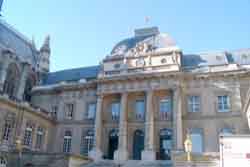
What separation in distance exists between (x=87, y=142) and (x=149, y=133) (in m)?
7.91

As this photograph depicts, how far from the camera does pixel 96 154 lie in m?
31.5

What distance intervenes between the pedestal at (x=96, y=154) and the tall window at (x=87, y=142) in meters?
2.05

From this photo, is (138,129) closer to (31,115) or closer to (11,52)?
(31,115)

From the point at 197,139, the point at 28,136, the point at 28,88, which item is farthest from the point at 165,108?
the point at 28,88

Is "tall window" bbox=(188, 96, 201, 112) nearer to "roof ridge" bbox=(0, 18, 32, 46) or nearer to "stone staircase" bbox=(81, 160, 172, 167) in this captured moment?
"stone staircase" bbox=(81, 160, 172, 167)

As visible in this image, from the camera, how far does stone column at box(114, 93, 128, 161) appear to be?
1203 inches

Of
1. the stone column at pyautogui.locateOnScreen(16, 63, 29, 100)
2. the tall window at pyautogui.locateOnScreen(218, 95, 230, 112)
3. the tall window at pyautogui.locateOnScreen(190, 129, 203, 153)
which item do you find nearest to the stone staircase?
the tall window at pyautogui.locateOnScreen(190, 129, 203, 153)

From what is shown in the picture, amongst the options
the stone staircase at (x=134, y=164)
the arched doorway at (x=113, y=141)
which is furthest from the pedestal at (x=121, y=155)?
the arched doorway at (x=113, y=141)

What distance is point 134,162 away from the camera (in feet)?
94.9

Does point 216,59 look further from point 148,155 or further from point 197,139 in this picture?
point 148,155

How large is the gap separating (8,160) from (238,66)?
25037 millimetres

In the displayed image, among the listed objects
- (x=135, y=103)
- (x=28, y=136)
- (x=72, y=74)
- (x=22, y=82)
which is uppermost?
(x=72, y=74)

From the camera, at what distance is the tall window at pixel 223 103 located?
100ft

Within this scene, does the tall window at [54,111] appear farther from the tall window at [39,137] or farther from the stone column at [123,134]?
the stone column at [123,134]
